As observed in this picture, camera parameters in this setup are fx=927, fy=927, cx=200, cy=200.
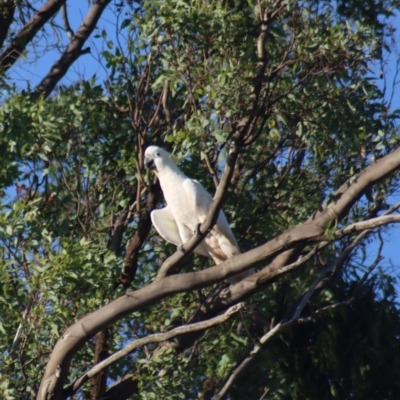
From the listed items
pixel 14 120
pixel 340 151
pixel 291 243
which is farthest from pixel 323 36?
pixel 14 120

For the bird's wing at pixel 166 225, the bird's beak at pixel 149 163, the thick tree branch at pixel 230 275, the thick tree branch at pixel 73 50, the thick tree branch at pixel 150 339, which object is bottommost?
the thick tree branch at pixel 150 339

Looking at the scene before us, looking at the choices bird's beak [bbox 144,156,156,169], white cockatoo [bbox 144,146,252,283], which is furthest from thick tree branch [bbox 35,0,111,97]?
white cockatoo [bbox 144,146,252,283]

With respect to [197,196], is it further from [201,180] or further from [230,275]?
[230,275]

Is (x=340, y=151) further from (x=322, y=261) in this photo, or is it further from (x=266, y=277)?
(x=266, y=277)

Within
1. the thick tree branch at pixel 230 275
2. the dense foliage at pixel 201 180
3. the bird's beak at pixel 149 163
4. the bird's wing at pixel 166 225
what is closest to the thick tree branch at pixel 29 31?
the dense foliage at pixel 201 180

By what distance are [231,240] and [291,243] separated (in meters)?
1.60

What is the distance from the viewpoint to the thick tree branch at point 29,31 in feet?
23.8

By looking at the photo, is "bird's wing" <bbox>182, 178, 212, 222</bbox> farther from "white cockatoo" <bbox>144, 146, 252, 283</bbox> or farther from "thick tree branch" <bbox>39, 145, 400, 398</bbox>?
"thick tree branch" <bbox>39, 145, 400, 398</bbox>

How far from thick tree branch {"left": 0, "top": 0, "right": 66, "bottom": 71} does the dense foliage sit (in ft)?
0.29

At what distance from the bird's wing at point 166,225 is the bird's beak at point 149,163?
32 cm

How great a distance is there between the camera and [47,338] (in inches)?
236

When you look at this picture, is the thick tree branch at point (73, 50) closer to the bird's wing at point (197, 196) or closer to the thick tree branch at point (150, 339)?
the bird's wing at point (197, 196)

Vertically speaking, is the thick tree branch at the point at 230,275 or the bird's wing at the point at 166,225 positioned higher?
the bird's wing at the point at 166,225

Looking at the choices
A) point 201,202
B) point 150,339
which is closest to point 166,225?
point 201,202
